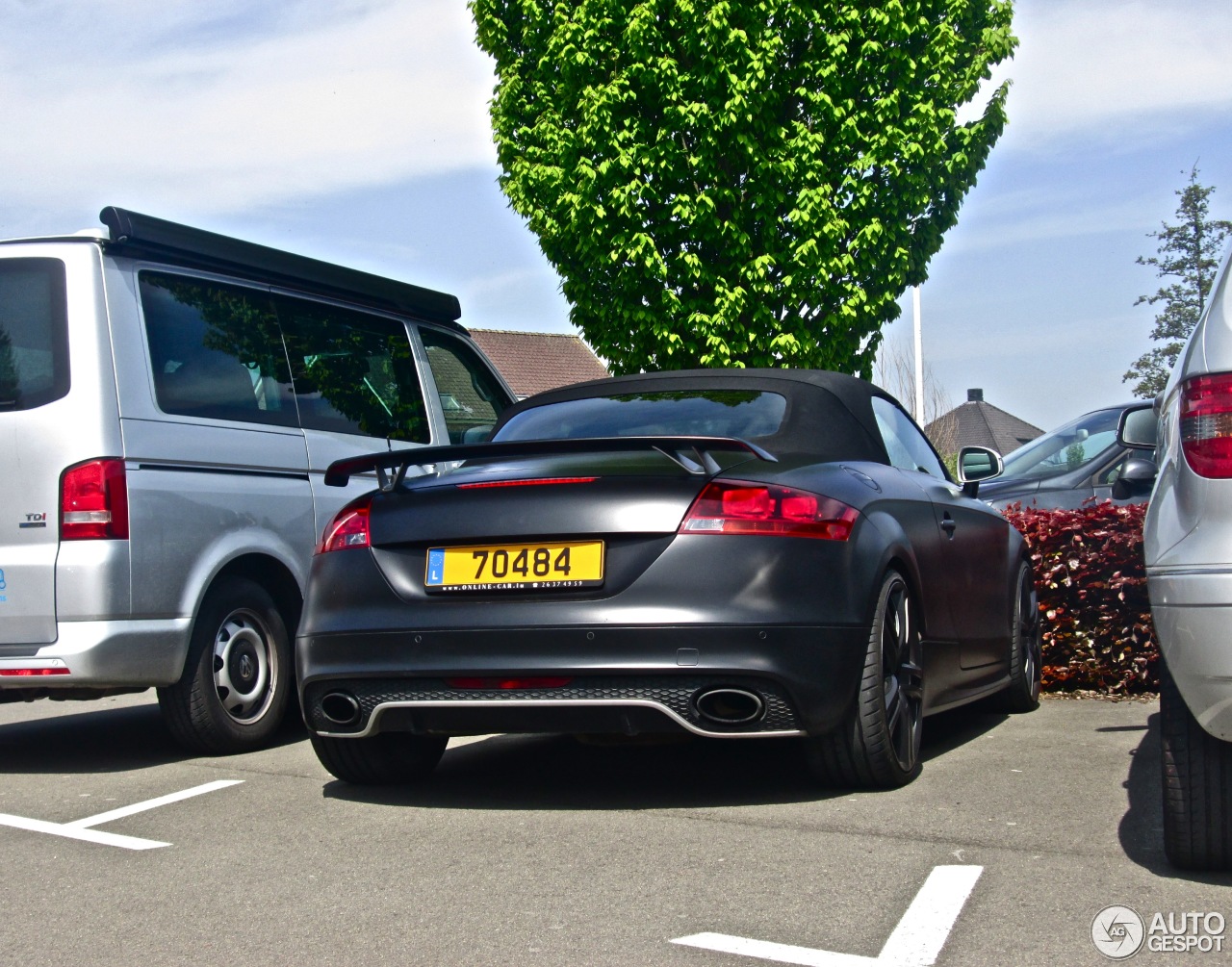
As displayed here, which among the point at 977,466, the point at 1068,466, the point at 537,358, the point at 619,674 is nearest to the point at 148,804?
the point at 619,674

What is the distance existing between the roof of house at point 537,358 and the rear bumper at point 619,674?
1602 inches

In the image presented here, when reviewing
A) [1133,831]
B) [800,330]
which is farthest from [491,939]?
[800,330]

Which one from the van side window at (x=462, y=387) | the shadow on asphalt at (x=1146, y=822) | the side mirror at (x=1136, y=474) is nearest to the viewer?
the shadow on asphalt at (x=1146, y=822)

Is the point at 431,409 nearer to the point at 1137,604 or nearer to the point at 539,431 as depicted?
the point at 539,431

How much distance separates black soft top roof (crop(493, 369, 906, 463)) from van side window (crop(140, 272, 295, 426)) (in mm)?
1274

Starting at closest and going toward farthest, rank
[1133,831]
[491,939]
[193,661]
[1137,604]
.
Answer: [491,939]
[1133,831]
[193,661]
[1137,604]

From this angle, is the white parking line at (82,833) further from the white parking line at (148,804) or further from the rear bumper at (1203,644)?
the rear bumper at (1203,644)

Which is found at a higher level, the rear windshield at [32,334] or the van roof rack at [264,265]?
the van roof rack at [264,265]

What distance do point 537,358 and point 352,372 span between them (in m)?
41.5

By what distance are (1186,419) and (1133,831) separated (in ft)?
4.53

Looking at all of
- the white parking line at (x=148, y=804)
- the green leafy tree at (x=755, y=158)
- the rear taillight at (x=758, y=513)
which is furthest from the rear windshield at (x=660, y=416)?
the green leafy tree at (x=755, y=158)

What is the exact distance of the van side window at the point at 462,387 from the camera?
832cm

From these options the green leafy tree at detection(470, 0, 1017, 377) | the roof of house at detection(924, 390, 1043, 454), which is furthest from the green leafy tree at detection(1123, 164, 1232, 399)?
the green leafy tree at detection(470, 0, 1017, 377)

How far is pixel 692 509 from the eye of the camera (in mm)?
4516
